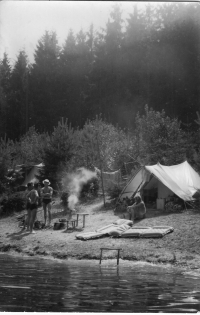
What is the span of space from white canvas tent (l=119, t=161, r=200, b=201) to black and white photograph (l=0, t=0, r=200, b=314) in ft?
0.18

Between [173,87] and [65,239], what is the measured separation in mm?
18273

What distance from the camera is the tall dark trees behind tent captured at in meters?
25.0

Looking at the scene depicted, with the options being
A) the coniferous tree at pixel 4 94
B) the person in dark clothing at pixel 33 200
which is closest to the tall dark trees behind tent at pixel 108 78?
the coniferous tree at pixel 4 94

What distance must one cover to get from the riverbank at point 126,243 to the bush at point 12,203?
8.31 ft

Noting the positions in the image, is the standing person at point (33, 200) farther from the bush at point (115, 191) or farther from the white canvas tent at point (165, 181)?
the bush at point (115, 191)

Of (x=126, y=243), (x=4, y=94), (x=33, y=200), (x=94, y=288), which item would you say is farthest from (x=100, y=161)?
(x=94, y=288)

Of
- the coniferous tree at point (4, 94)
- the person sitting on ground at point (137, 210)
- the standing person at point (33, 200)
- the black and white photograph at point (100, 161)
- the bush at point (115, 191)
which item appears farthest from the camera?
the coniferous tree at point (4, 94)

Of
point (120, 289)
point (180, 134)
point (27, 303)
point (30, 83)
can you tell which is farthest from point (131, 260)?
point (30, 83)

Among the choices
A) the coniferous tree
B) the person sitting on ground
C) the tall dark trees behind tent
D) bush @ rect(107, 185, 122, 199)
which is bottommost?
the person sitting on ground

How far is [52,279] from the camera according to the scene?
9.14 metres

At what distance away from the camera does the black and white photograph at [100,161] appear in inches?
333

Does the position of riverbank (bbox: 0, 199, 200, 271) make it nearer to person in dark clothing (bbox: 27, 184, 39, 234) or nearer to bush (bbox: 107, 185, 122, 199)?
person in dark clothing (bbox: 27, 184, 39, 234)

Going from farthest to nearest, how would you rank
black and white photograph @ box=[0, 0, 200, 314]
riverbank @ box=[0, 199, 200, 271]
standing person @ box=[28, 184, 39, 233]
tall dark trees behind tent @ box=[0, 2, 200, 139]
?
tall dark trees behind tent @ box=[0, 2, 200, 139] < standing person @ box=[28, 184, 39, 233] < riverbank @ box=[0, 199, 200, 271] < black and white photograph @ box=[0, 0, 200, 314]

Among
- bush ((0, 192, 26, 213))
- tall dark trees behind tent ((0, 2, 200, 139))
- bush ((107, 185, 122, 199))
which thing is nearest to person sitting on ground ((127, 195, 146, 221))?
bush ((107, 185, 122, 199))
